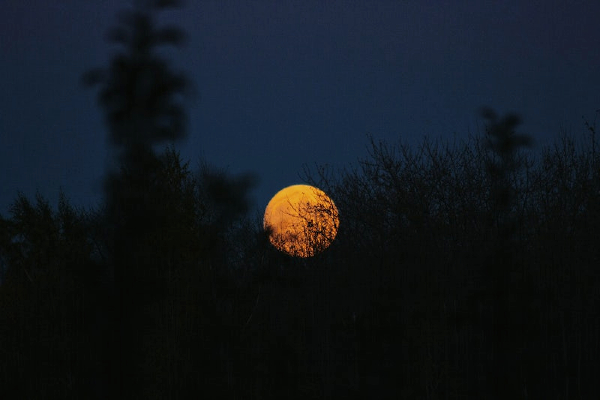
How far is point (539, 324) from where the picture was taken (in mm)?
10602

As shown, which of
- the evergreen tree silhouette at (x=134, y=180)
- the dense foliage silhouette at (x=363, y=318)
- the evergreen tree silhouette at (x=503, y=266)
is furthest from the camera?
the dense foliage silhouette at (x=363, y=318)

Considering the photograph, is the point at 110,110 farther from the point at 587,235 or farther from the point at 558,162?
the point at 558,162

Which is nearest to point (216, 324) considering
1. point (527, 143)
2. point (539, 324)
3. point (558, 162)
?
point (539, 324)

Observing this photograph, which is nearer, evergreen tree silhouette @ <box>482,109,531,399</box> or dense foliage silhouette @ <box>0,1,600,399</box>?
evergreen tree silhouette @ <box>482,109,531,399</box>

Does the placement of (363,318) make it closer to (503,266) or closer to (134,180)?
(503,266)

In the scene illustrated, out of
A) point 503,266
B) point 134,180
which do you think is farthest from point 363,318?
point 134,180

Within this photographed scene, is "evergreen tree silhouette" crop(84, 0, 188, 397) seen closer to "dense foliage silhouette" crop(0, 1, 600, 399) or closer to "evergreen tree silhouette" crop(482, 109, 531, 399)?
"dense foliage silhouette" crop(0, 1, 600, 399)

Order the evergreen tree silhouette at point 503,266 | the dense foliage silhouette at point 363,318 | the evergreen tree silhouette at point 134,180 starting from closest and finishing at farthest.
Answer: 1. the evergreen tree silhouette at point 134,180
2. the evergreen tree silhouette at point 503,266
3. the dense foliage silhouette at point 363,318

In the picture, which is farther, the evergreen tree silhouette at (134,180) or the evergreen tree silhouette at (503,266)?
the evergreen tree silhouette at (503,266)

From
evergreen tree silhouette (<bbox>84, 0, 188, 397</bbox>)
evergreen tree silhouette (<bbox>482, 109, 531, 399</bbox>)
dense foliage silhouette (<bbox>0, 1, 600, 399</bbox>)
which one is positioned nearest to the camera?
evergreen tree silhouette (<bbox>84, 0, 188, 397</bbox>)

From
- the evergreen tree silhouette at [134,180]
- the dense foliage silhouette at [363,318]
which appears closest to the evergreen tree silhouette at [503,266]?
the dense foliage silhouette at [363,318]

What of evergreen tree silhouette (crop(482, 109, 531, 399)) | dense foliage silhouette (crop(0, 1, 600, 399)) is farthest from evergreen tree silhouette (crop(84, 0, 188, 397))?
evergreen tree silhouette (crop(482, 109, 531, 399))

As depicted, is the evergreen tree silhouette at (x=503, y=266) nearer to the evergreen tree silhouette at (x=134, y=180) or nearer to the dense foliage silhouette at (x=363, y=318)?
the dense foliage silhouette at (x=363, y=318)

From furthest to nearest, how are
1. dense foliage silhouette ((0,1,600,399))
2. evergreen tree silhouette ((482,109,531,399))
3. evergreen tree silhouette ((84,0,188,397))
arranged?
dense foliage silhouette ((0,1,600,399)) < evergreen tree silhouette ((482,109,531,399)) < evergreen tree silhouette ((84,0,188,397))
